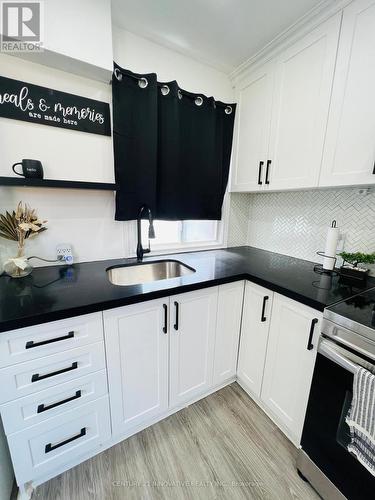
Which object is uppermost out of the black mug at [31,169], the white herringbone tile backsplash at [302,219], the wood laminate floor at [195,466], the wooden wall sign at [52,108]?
the wooden wall sign at [52,108]

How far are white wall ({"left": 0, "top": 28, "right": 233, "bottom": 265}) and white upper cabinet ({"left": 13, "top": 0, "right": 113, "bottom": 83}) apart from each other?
105 millimetres

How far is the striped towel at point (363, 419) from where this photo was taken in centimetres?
73

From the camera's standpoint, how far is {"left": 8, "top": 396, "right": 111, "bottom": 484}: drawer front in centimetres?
92

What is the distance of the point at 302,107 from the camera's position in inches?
52.8

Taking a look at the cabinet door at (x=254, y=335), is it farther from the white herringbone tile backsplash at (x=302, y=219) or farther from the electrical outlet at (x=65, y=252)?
the electrical outlet at (x=65, y=252)

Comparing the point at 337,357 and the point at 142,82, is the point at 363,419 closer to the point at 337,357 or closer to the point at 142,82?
the point at 337,357

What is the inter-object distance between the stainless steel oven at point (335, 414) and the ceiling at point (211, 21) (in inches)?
67.4

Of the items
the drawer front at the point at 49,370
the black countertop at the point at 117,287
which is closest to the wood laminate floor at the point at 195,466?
the drawer front at the point at 49,370

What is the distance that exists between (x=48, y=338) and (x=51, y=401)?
32cm

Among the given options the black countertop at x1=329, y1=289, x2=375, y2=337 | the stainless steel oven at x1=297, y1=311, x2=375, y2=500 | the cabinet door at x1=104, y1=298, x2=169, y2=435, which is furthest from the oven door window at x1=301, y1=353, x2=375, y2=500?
the cabinet door at x1=104, y1=298, x2=169, y2=435

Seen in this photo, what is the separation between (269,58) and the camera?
1.49 meters

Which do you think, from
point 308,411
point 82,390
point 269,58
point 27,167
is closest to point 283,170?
point 269,58

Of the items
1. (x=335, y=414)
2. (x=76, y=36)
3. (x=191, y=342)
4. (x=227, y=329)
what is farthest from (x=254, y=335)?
(x=76, y=36)

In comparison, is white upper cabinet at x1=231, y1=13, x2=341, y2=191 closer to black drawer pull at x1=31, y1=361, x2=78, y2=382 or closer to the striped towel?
the striped towel
